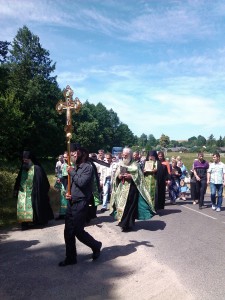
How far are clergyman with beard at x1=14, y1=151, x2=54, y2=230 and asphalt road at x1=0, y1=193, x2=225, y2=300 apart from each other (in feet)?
0.95

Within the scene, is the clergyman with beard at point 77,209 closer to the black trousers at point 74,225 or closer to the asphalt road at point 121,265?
the black trousers at point 74,225

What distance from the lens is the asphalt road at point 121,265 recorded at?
4363 millimetres

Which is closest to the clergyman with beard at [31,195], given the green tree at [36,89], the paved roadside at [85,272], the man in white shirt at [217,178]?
the paved roadside at [85,272]

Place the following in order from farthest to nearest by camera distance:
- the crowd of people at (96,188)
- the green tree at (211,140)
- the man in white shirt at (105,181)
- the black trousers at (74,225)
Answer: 1. the green tree at (211,140)
2. the man in white shirt at (105,181)
3. the crowd of people at (96,188)
4. the black trousers at (74,225)

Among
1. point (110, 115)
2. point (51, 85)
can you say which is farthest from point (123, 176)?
point (110, 115)

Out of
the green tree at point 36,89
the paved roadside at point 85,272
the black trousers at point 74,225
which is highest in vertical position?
the green tree at point 36,89

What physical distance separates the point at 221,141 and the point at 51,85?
365 ft

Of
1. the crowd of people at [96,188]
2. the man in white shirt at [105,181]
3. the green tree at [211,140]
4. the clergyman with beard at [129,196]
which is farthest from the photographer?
the green tree at [211,140]

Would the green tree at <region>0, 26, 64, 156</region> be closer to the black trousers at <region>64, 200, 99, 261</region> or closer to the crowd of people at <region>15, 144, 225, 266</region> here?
the crowd of people at <region>15, 144, 225, 266</region>

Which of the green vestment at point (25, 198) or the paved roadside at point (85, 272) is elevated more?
the green vestment at point (25, 198)

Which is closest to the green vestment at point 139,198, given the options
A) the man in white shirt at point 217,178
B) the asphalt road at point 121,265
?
the asphalt road at point 121,265

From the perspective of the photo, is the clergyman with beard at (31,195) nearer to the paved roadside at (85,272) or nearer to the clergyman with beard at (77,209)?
the paved roadside at (85,272)

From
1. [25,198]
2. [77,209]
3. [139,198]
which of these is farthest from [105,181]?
[77,209]

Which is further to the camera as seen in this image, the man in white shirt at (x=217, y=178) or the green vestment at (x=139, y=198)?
the man in white shirt at (x=217, y=178)
